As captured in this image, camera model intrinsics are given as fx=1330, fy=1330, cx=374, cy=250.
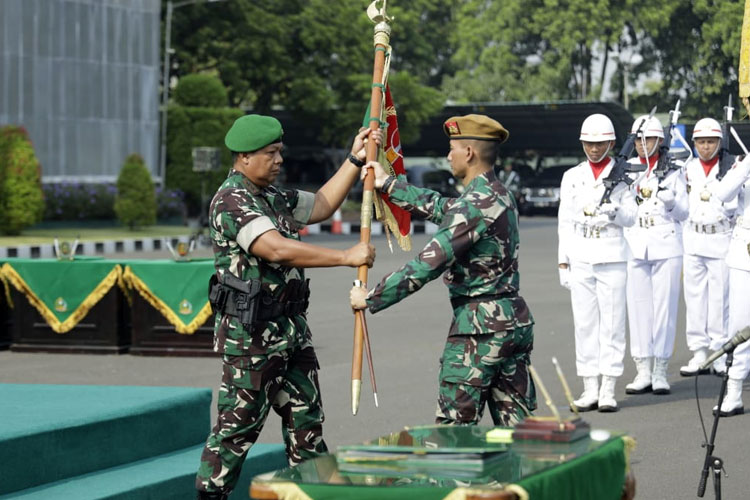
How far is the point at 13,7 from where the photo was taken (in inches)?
1254

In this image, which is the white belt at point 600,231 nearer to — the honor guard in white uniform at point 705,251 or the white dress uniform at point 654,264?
the white dress uniform at point 654,264

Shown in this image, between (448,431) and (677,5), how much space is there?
1187cm

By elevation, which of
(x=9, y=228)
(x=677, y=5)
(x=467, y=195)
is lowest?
(x=9, y=228)

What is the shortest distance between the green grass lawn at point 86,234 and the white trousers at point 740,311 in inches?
756

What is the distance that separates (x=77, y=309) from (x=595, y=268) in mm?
5091

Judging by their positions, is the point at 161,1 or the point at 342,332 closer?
the point at 342,332

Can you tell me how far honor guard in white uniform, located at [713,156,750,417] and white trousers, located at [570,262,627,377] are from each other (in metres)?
0.78

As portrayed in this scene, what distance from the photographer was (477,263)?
5566 mm

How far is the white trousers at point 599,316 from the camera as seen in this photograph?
950 centimetres

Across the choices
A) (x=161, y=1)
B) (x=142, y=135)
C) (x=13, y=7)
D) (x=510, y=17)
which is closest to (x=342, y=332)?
(x=510, y=17)

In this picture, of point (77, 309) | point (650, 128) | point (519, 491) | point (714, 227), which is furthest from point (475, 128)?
point (77, 309)

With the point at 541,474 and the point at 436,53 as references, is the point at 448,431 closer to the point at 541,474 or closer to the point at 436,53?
the point at 541,474

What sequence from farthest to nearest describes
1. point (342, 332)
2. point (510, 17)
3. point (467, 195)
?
1. point (510, 17)
2. point (342, 332)
3. point (467, 195)

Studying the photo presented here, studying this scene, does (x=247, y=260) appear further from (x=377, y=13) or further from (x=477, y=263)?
(x=377, y=13)
